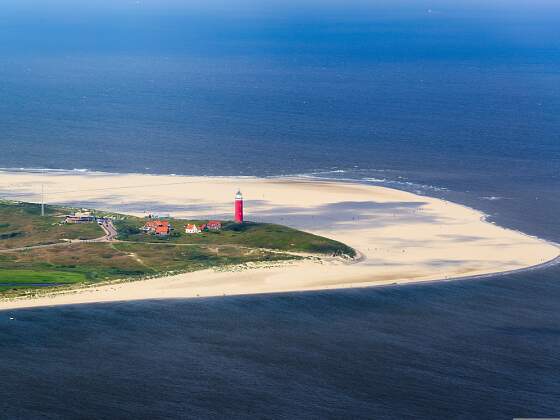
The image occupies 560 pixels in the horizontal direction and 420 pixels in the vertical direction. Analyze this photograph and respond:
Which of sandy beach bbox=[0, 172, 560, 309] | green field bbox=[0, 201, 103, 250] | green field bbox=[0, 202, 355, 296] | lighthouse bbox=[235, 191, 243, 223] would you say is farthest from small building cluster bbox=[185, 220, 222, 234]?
green field bbox=[0, 201, 103, 250]

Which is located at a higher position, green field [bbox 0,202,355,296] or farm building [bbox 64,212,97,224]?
farm building [bbox 64,212,97,224]

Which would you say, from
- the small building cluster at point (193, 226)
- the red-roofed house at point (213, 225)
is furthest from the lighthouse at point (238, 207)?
the red-roofed house at point (213, 225)

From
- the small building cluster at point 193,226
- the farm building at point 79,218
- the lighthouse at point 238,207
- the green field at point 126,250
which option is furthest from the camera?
the farm building at point 79,218

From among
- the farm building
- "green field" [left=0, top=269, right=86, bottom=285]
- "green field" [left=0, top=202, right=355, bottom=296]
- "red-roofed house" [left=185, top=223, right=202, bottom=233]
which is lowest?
"green field" [left=0, top=269, right=86, bottom=285]

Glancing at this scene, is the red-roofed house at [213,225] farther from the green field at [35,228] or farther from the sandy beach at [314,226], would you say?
the green field at [35,228]

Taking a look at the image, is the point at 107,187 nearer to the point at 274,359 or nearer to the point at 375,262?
the point at 375,262

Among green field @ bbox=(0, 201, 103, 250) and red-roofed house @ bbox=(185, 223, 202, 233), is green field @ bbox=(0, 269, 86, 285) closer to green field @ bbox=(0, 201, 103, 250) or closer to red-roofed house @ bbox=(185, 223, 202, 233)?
green field @ bbox=(0, 201, 103, 250)

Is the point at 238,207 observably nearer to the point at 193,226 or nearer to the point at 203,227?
the point at 203,227

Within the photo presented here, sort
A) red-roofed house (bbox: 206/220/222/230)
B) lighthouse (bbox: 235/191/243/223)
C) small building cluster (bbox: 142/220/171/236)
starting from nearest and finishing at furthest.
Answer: small building cluster (bbox: 142/220/171/236), red-roofed house (bbox: 206/220/222/230), lighthouse (bbox: 235/191/243/223)

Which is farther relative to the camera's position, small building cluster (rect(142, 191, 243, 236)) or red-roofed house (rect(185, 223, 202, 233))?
red-roofed house (rect(185, 223, 202, 233))
